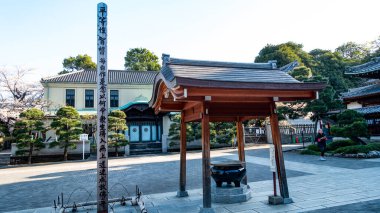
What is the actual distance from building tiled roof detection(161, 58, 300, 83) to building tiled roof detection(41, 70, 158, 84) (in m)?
22.5

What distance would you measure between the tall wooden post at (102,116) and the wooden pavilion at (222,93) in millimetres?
1508

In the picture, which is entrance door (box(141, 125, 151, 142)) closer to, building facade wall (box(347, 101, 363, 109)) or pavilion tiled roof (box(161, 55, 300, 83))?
building facade wall (box(347, 101, 363, 109))

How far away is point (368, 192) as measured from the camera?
7258mm

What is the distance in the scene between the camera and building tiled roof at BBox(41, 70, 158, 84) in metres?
28.9

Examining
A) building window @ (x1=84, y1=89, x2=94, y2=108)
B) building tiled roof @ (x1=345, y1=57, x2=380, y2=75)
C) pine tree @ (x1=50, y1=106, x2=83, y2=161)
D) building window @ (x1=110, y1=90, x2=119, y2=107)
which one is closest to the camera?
building tiled roof @ (x1=345, y1=57, x2=380, y2=75)

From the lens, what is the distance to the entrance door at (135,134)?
2744cm

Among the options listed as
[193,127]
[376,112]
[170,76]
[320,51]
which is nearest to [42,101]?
[193,127]

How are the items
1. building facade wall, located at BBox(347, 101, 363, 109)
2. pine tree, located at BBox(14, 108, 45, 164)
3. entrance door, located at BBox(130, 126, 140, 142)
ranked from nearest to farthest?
pine tree, located at BBox(14, 108, 45, 164), building facade wall, located at BBox(347, 101, 363, 109), entrance door, located at BBox(130, 126, 140, 142)

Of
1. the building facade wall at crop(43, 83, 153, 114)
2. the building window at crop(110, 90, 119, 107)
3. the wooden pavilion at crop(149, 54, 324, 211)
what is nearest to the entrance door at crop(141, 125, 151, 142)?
→ the building facade wall at crop(43, 83, 153, 114)

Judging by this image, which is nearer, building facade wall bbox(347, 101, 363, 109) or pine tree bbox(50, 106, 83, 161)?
pine tree bbox(50, 106, 83, 161)

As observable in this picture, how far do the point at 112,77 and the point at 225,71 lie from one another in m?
26.9

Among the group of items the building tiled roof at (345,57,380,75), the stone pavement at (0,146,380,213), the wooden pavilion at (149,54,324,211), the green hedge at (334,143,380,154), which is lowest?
the stone pavement at (0,146,380,213)

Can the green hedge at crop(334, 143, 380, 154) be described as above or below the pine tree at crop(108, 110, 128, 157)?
below

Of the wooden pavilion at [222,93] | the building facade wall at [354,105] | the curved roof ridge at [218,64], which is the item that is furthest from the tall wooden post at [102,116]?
the building facade wall at [354,105]
